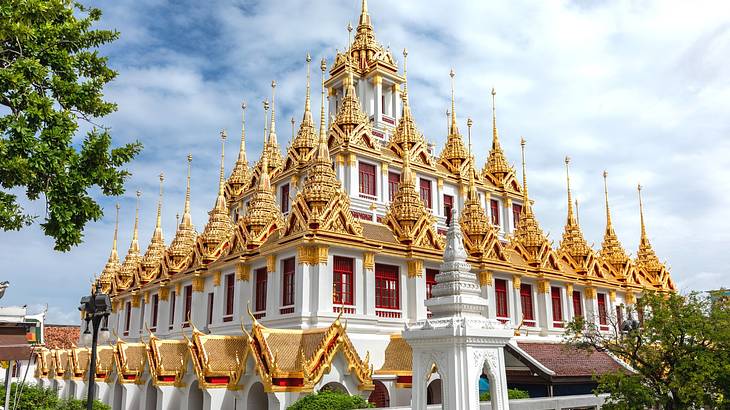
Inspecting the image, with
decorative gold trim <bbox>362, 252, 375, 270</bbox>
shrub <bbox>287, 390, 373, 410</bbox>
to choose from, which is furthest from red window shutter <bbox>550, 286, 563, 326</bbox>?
shrub <bbox>287, 390, 373, 410</bbox>

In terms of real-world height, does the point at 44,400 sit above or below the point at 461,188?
below

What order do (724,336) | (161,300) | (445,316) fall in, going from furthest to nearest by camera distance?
(161,300), (724,336), (445,316)

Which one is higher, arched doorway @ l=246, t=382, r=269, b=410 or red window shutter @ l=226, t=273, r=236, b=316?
red window shutter @ l=226, t=273, r=236, b=316

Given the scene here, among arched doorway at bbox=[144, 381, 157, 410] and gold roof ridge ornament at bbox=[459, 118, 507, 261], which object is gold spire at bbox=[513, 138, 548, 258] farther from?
arched doorway at bbox=[144, 381, 157, 410]

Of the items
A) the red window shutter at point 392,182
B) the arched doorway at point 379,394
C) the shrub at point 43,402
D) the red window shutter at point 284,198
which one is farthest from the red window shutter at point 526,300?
the shrub at point 43,402

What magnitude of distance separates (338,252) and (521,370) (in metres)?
8.49

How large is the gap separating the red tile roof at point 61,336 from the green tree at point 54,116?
51096 mm

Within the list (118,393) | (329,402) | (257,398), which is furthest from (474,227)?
(118,393)

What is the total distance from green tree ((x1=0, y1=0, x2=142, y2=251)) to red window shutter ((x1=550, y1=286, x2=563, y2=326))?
24.1m

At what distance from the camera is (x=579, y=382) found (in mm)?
23031

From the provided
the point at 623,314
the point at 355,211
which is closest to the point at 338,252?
the point at 355,211

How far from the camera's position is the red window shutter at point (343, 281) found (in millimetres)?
22562

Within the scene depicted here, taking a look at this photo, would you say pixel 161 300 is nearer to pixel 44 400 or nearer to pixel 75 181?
pixel 44 400

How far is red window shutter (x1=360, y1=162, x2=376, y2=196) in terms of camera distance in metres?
30.3
